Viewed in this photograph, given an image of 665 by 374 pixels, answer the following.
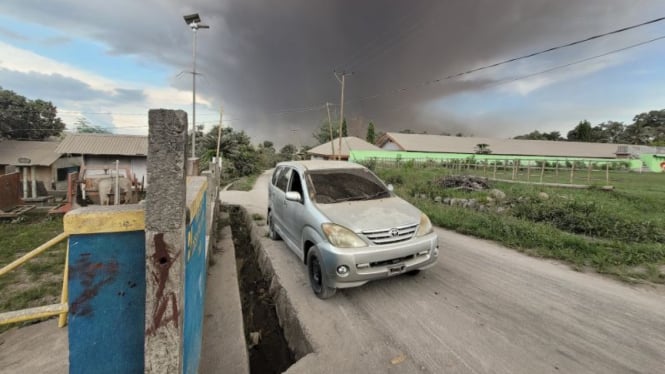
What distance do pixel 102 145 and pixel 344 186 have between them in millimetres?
23812

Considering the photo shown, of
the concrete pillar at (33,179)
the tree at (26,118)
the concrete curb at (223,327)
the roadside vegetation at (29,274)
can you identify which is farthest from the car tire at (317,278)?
the tree at (26,118)

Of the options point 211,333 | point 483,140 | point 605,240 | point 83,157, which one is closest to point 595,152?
point 483,140

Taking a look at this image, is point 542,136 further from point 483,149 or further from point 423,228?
point 423,228

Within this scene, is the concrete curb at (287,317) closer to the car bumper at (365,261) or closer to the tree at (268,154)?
the car bumper at (365,261)

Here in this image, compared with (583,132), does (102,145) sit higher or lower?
lower

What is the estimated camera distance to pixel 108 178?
9.77 m

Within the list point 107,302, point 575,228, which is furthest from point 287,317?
Result: point 575,228

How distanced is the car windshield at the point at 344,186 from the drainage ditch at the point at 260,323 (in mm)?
1790

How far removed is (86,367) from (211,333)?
4.86ft

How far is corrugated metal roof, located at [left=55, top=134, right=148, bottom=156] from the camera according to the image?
19.8 m

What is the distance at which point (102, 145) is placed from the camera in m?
20.8

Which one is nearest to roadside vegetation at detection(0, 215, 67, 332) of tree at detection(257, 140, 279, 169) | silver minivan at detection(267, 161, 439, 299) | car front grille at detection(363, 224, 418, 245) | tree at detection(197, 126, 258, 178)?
silver minivan at detection(267, 161, 439, 299)

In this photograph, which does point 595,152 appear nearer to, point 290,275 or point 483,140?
point 483,140

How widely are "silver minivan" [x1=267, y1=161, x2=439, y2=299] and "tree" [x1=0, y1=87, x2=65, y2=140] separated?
38.9m
